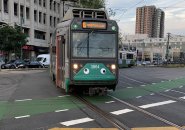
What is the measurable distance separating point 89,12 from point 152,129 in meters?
8.31

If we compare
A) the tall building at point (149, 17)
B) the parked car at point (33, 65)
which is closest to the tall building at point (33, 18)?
the parked car at point (33, 65)

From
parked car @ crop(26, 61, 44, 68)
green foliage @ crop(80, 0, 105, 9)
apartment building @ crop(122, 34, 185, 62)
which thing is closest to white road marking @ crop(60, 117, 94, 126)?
parked car @ crop(26, 61, 44, 68)

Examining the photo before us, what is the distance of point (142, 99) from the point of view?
15742 millimetres

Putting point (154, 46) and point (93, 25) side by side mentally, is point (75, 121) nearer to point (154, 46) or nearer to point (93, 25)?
point (93, 25)

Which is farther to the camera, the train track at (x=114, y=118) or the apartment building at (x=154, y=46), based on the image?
the apartment building at (x=154, y=46)

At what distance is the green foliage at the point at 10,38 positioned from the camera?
56.1 meters

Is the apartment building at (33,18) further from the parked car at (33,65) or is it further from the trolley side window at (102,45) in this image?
the trolley side window at (102,45)

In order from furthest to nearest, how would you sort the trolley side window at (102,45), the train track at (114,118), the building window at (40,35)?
the building window at (40,35) < the trolley side window at (102,45) < the train track at (114,118)

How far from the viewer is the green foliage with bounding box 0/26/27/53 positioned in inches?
2207

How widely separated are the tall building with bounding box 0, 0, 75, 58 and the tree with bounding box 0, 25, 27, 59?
151 inches

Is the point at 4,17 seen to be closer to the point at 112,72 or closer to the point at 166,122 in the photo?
the point at 112,72

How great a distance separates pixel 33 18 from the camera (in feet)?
236

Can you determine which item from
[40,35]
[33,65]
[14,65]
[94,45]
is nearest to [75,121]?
[94,45]

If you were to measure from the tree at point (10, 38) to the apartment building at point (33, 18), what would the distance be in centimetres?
390
